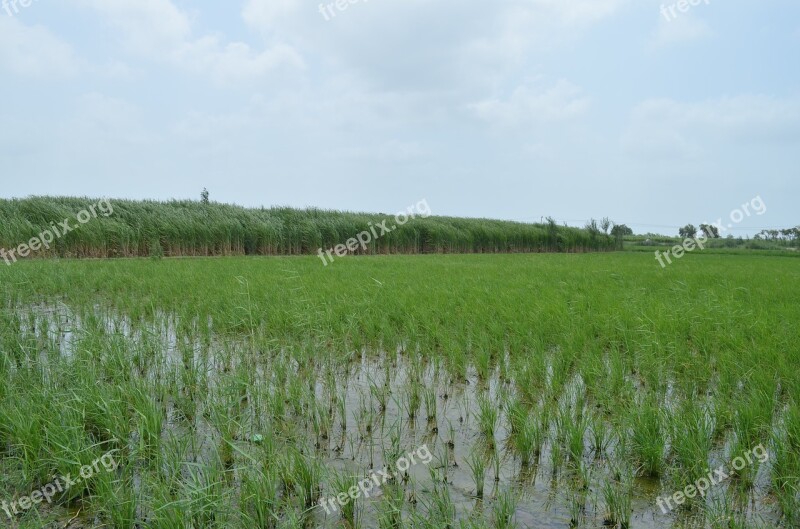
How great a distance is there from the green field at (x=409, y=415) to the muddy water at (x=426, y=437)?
0.01 meters

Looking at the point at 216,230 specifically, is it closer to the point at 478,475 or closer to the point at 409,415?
the point at 409,415

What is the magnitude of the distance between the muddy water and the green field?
0.01 m

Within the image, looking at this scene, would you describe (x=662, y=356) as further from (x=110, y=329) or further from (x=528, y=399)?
(x=110, y=329)

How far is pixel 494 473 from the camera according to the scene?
244 cm

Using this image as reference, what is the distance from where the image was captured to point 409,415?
313cm

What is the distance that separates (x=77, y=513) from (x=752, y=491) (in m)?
2.92

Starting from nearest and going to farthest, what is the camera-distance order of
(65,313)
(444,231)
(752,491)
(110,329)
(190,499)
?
(190,499) < (752,491) < (110,329) < (65,313) < (444,231)

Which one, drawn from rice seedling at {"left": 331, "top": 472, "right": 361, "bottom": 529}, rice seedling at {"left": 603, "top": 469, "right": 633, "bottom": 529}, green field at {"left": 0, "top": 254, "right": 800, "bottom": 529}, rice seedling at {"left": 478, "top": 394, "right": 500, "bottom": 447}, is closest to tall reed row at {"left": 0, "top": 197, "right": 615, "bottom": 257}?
green field at {"left": 0, "top": 254, "right": 800, "bottom": 529}

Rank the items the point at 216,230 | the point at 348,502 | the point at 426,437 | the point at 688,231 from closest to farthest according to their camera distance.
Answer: the point at 348,502 < the point at 426,437 < the point at 216,230 < the point at 688,231

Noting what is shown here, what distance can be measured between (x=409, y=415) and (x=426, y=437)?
315mm

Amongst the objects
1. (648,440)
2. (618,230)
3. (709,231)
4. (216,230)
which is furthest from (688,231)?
(648,440)

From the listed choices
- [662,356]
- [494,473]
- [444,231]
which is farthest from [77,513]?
[444,231]

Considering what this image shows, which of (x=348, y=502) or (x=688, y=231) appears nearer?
(x=348, y=502)

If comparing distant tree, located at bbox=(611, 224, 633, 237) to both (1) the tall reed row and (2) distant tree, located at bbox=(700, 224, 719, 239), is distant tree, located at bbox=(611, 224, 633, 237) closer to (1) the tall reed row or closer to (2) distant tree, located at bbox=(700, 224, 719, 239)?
(2) distant tree, located at bbox=(700, 224, 719, 239)
